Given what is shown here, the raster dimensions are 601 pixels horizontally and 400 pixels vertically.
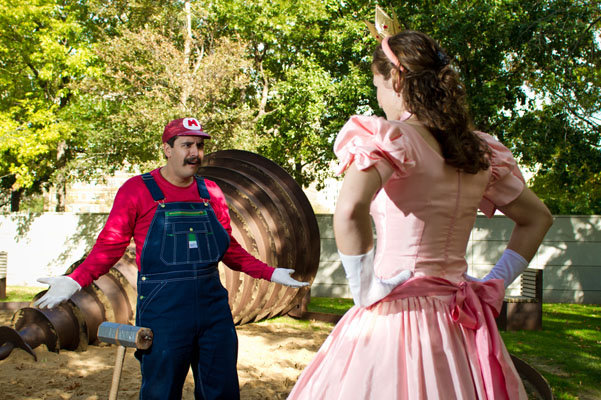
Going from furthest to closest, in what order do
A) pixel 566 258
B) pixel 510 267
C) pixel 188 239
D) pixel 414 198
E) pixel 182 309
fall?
pixel 566 258
pixel 188 239
pixel 182 309
pixel 510 267
pixel 414 198

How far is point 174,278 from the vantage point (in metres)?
2.98

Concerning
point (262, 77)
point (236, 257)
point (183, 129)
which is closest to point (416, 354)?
point (236, 257)

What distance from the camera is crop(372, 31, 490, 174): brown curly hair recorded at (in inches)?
70.7

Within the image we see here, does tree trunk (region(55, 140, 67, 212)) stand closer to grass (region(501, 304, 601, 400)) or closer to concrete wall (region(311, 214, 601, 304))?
concrete wall (region(311, 214, 601, 304))

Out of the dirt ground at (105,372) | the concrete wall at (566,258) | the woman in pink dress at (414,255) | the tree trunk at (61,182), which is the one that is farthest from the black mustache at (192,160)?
the tree trunk at (61,182)

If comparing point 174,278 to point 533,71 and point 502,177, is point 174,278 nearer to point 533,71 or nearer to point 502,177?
point 502,177

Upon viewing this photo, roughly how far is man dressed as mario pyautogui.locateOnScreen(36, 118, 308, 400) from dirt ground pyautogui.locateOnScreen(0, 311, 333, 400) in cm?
189

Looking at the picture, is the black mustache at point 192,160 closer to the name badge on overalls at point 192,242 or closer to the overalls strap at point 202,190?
the overalls strap at point 202,190

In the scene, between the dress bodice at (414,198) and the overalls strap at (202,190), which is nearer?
the dress bodice at (414,198)

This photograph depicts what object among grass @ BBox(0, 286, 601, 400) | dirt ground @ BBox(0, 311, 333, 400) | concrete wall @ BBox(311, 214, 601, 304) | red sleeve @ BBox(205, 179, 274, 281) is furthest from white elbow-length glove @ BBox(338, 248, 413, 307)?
concrete wall @ BBox(311, 214, 601, 304)

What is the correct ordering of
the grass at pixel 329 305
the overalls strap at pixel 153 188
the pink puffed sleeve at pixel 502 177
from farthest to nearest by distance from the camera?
1. the grass at pixel 329 305
2. the overalls strap at pixel 153 188
3. the pink puffed sleeve at pixel 502 177

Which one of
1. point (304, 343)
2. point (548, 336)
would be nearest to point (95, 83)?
point (304, 343)

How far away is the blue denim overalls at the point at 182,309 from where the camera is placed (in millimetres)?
2887

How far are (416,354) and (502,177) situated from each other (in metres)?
0.72
